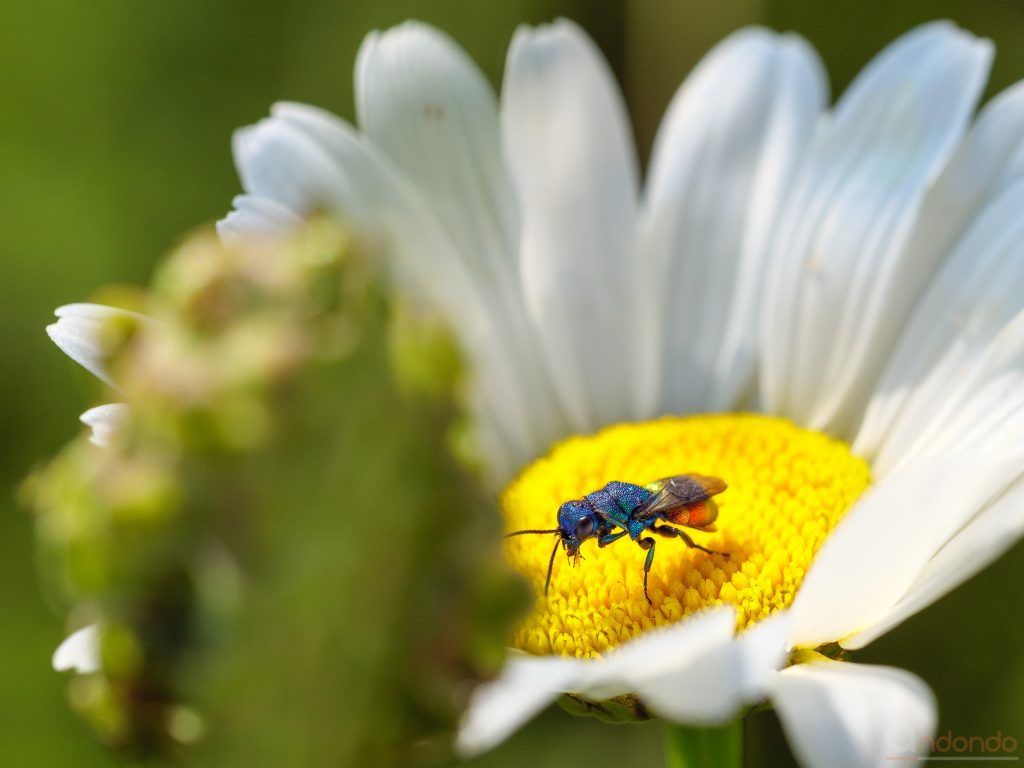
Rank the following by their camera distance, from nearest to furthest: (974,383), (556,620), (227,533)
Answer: (227,533) < (556,620) < (974,383)

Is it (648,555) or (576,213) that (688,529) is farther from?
(576,213)

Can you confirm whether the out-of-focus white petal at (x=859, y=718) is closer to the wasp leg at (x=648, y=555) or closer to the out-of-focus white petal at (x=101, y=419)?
the wasp leg at (x=648, y=555)

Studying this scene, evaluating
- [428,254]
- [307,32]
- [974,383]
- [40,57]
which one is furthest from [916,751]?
[40,57]

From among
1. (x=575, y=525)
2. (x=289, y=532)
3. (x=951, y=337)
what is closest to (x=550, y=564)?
(x=575, y=525)

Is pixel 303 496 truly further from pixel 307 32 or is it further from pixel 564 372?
pixel 307 32

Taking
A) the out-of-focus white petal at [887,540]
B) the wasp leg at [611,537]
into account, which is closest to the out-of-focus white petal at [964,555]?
the out-of-focus white petal at [887,540]

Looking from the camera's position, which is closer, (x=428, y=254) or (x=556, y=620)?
(x=556, y=620)
